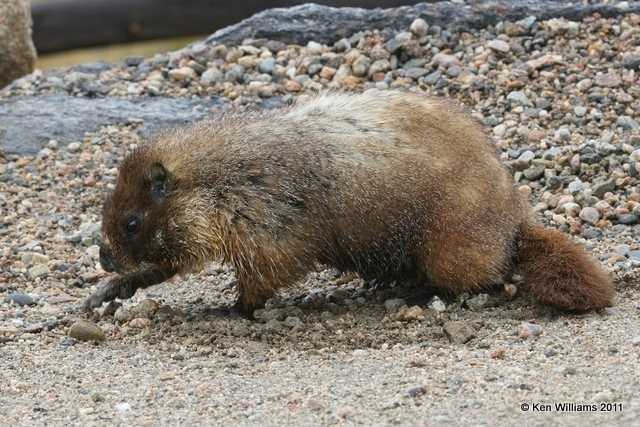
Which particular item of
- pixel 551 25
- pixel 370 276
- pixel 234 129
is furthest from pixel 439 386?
pixel 551 25

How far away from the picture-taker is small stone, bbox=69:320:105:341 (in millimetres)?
6652

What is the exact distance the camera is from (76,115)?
10547mm

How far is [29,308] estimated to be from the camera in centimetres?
753

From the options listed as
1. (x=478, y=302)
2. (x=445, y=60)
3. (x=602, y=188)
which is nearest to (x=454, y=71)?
(x=445, y=60)

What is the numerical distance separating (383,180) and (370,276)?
726 millimetres

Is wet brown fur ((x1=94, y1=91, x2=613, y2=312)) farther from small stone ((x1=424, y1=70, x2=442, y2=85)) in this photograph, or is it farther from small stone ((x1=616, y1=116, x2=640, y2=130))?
small stone ((x1=424, y1=70, x2=442, y2=85))

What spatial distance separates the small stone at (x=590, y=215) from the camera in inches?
314

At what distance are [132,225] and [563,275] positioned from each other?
8.61 ft

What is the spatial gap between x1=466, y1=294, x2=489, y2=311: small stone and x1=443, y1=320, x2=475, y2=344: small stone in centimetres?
40

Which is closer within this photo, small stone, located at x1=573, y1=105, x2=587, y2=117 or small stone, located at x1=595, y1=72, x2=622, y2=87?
small stone, located at x1=573, y1=105, x2=587, y2=117

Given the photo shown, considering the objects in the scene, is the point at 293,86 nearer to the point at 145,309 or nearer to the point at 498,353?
the point at 145,309

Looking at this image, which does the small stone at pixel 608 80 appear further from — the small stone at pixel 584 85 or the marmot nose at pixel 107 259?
the marmot nose at pixel 107 259

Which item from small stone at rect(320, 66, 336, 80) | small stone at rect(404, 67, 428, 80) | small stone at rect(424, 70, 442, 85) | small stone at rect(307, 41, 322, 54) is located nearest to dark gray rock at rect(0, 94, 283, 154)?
small stone at rect(320, 66, 336, 80)

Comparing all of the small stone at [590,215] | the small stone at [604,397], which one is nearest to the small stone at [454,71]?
the small stone at [590,215]
